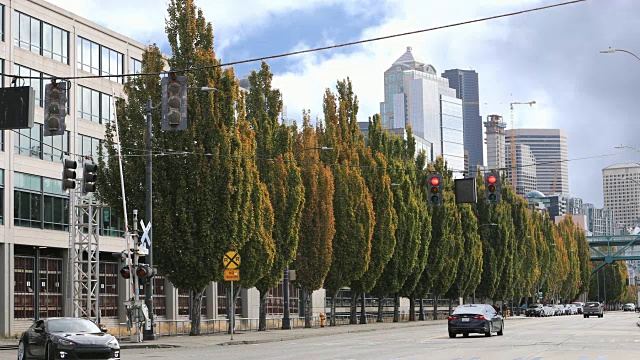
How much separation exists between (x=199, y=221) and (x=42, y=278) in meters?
15.0

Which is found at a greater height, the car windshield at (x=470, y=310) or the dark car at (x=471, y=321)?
the car windshield at (x=470, y=310)

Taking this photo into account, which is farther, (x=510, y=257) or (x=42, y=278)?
(x=510, y=257)

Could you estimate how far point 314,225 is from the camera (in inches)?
2323

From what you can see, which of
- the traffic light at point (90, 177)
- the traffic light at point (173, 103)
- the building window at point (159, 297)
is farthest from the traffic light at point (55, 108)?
the building window at point (159, 297)

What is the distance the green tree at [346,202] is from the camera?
62.1 meters

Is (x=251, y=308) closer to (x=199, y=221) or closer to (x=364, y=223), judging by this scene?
(x=364, y=223)

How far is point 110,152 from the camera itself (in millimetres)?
44969

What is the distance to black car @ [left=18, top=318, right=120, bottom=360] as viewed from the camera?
2458cm

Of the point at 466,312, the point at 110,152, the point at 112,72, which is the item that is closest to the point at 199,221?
the point at 110,152

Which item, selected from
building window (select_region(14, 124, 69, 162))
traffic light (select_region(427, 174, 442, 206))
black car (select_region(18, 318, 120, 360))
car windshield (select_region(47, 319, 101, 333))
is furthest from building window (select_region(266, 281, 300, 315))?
black car (select_region(18, 318, 120, 360))

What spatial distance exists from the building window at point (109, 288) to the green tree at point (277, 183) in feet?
34.6

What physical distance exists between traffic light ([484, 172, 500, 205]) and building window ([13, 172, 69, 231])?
2656 cm

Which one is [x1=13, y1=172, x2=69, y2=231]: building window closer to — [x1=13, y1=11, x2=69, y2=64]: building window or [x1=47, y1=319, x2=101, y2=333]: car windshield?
[x1=13, y1=11, x2=69, y2=64]: building window

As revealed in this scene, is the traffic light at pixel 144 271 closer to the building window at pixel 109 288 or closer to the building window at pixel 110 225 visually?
the building window at pixel 109 288
